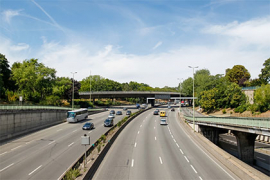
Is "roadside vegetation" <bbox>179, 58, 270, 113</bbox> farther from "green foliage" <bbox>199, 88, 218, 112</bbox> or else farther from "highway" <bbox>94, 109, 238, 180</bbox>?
"highway" <bbox>94, 109, 238, 180</bbox>

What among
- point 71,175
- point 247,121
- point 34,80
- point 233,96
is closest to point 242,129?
point 247,121

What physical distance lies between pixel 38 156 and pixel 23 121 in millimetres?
14581

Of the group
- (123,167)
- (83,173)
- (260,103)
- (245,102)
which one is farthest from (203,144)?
(245,102)

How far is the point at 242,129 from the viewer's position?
1001 inches

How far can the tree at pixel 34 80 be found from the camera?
57500 mm

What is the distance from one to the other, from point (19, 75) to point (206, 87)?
256ft

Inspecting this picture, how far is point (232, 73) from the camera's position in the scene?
11994cm

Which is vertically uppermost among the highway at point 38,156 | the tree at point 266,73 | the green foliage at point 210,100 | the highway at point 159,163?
the tree at point 266,73

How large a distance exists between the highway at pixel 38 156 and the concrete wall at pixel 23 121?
1.86 meters

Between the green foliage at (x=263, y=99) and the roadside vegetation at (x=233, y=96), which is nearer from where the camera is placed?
the green foliage at (x=263, y=99)

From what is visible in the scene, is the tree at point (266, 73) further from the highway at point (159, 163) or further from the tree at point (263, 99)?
the highway at point (159, 163)

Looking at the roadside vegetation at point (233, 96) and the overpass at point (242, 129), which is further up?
the roadside vegetation at point (233, 96)

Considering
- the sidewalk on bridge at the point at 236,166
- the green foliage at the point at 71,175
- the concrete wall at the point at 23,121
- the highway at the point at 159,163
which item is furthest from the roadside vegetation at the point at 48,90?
the sidewalk on bridge at the point at 236,166

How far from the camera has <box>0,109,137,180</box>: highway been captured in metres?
16.0
